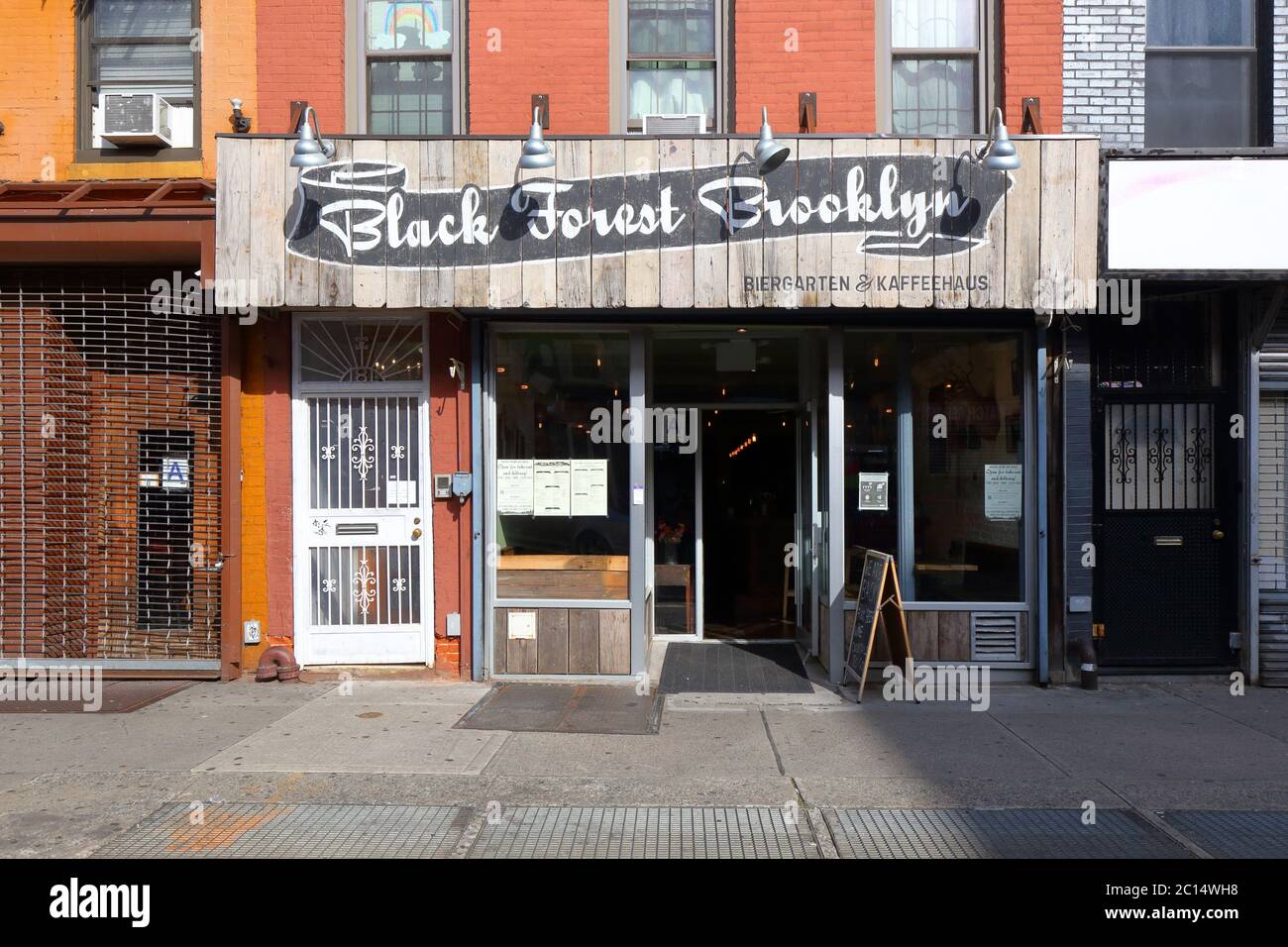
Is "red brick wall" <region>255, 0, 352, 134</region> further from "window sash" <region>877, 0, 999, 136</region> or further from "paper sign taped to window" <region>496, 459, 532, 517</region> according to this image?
"window sash" <region>877, 0, 999, 136</region>

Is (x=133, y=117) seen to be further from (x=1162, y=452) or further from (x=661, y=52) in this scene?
(x=1162, y=452)

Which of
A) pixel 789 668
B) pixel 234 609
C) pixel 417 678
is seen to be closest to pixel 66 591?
pixel 234 609

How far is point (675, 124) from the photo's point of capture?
27.3 feet

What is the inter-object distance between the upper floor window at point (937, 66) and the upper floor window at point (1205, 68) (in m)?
1.55

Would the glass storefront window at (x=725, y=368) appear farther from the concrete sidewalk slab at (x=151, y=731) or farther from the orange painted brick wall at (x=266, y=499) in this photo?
the concrete sidewalk slab at (x=151, y=731)

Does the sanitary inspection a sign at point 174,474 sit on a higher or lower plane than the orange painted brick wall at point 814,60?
lower

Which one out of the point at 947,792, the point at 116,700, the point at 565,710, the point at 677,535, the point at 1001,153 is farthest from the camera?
the point at 677,535

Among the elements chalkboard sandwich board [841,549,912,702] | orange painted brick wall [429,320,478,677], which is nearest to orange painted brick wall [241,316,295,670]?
orange painted brick wall [429,320,478,677]

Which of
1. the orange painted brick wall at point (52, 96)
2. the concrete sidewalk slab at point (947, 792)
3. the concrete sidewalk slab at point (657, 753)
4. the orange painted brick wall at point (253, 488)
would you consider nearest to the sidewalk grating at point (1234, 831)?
the concrete sidewalk slab at point (947, 792)

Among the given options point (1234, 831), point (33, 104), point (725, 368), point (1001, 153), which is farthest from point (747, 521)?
point (33, 104)

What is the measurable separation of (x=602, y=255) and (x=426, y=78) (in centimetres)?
264

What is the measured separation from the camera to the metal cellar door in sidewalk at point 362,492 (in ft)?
28.1

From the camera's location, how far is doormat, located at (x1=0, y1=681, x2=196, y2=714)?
296 inches

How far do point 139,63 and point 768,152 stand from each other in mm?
5850
